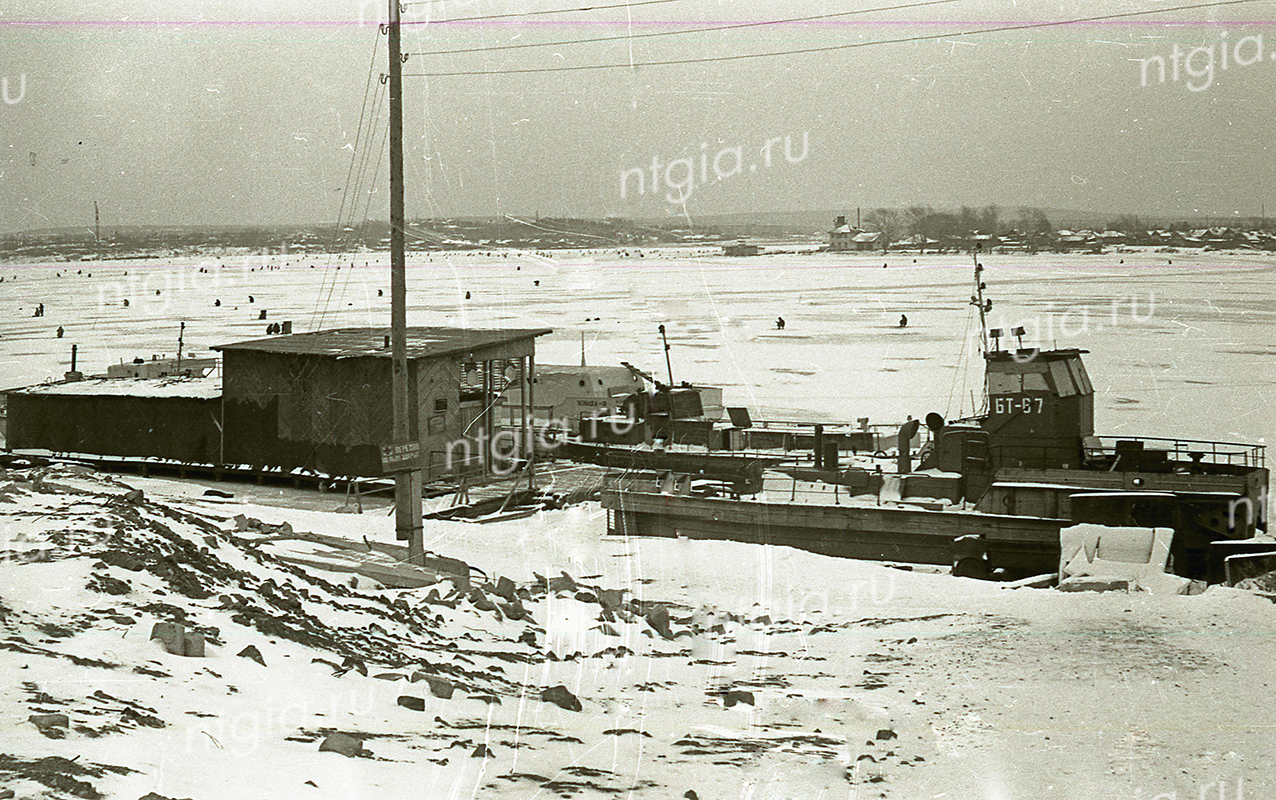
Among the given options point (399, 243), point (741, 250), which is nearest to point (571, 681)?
point (399, 243)

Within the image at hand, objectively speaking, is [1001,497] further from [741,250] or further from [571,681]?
A: [741,250]

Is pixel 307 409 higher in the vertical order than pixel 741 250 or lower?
lower

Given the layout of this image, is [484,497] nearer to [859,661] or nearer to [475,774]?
[859,661]

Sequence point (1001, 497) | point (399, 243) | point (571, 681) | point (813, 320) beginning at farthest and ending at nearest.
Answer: point (813, 320) < point (1001, 497) < point (399, 243) < point (571, 681)

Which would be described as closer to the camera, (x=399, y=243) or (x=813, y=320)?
(x=399, y=243)

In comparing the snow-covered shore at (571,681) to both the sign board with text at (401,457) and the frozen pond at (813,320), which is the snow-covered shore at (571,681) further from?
the frozen pond at (813,320)

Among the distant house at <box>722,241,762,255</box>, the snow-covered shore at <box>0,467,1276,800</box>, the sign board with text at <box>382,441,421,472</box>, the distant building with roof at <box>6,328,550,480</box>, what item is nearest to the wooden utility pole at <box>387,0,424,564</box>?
the sign board with text at <box>382,441,421,472</box>
